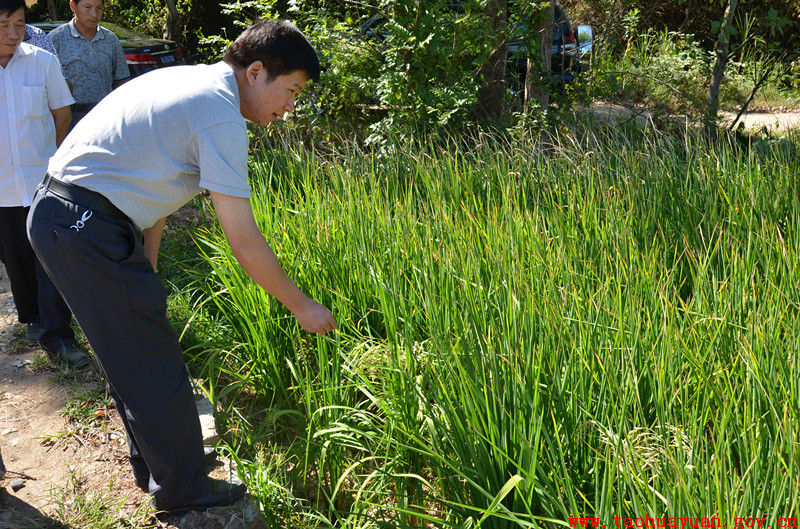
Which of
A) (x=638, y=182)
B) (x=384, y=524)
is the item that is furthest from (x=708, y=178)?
(x=384, y=524)

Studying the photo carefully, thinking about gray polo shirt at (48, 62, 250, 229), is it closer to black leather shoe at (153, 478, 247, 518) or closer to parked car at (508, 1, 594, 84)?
black leather shoe at (153, 478, 247, 518)

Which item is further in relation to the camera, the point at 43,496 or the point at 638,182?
the point at 638,182

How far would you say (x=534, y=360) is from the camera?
2.18 metres

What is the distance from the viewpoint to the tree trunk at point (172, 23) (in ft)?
36.1

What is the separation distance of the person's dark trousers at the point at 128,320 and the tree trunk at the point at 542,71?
4640mm

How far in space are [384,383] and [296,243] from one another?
1227mm

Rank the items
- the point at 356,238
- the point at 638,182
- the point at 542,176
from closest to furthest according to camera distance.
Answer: the point at 356,238 → the point at 638,182 → the point at 542,176

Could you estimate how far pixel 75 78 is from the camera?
4504mm

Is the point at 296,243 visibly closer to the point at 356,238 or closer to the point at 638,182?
the point at 356,238

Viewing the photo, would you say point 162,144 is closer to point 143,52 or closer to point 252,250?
point 252,250

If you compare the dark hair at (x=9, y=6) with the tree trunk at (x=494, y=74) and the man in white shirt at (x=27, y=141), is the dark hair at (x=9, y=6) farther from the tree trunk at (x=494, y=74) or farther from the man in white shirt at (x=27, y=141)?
the tree trunk at (x=494, y=74)

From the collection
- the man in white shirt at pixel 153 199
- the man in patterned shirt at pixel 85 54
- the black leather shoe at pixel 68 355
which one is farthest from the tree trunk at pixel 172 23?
the man in white shirt at pixel 153 199

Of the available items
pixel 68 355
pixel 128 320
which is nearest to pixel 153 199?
pixel 128 320

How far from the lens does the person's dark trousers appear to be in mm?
2098
